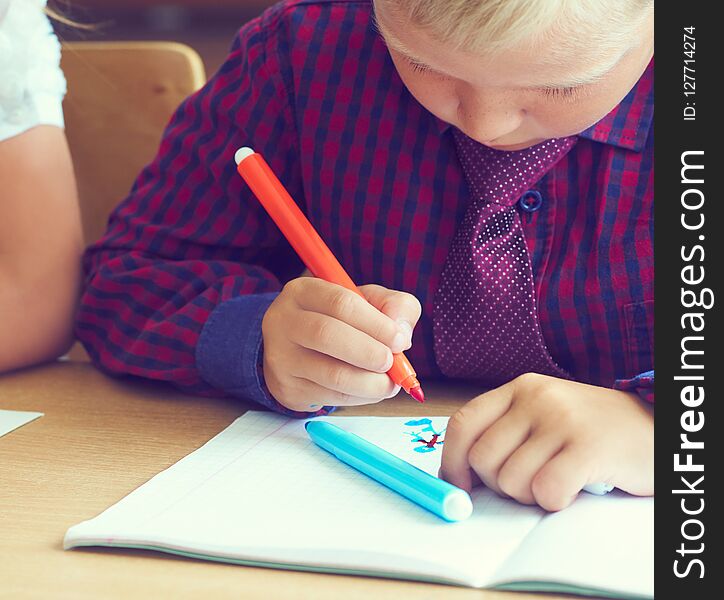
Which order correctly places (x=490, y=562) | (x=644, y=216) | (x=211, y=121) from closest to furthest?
(x=490, y=562) → (x=644, y=216) → (x=211, y=121)

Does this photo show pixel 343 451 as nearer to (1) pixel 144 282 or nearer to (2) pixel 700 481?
(2) pixel 700 481

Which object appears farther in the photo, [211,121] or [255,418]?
[211,121]

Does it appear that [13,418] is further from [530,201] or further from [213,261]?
[530,201]

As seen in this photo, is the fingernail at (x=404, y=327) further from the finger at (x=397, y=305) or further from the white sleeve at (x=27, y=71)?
the white sleeve at (x=27, y=71)

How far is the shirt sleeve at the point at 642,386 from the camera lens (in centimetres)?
52

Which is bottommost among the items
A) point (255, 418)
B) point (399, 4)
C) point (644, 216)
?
point (255, 418)

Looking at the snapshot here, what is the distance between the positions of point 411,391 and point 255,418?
4.6 inches

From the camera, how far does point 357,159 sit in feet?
2.44

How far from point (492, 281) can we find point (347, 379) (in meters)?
0.16

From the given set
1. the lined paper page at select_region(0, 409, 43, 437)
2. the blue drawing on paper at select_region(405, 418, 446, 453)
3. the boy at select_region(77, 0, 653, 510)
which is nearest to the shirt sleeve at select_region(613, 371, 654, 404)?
the boy at select_region(77, 0, 653, 510)

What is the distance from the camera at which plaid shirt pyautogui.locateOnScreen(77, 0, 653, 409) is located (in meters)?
0.68

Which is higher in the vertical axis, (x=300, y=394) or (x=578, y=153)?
(x=578, y=153)

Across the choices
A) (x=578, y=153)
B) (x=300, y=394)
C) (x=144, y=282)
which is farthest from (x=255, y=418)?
(x=578, y=153)

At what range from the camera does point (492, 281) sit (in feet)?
2.25
